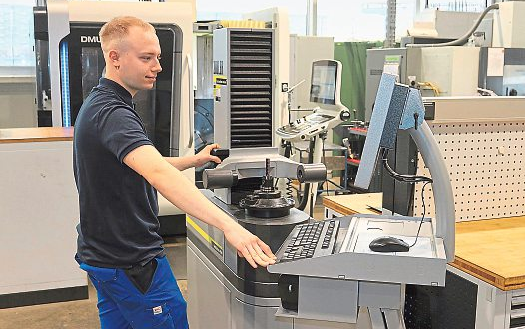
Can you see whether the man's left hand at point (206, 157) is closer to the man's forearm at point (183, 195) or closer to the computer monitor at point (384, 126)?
the man's forearm at point (183, 195)

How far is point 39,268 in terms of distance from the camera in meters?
3.71

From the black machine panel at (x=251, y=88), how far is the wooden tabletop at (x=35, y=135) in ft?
5.60

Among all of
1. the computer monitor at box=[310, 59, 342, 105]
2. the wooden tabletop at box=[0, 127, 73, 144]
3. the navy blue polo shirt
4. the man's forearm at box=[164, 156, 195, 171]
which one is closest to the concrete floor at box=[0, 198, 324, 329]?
the wooden tabletop at box=[0, 127, 73, 144]

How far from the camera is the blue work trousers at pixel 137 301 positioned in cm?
203

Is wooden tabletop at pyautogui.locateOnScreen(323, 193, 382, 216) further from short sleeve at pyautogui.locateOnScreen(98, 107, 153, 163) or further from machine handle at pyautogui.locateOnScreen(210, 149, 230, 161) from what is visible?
short sleeve at pyautogui.locateOnScreen(98, 107, 153, 163)

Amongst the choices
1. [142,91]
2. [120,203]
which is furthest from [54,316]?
[120,203]

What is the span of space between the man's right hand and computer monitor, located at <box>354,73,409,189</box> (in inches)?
11.5

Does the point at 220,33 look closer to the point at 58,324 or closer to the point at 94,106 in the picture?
the point at 94,106

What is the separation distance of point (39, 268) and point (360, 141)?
3540 mm

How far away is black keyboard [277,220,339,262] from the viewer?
1419 millimetres

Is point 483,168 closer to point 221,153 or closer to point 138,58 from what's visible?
point 221,153

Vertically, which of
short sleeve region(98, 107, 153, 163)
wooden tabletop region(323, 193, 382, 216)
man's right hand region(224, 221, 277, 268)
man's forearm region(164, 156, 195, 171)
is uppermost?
short sleeve region(98, 107, 153, 163)

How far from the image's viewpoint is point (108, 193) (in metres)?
1.99

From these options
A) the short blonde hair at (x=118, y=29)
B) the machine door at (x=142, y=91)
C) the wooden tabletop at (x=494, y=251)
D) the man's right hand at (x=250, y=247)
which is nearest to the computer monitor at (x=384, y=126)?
the man's right hand at (x=250, y=247)
